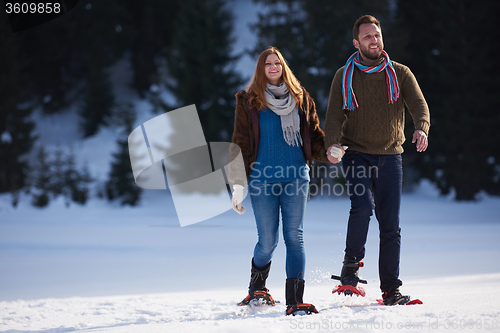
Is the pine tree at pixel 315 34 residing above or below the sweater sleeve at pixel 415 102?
above

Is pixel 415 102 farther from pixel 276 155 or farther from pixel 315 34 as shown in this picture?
pixel 315 34

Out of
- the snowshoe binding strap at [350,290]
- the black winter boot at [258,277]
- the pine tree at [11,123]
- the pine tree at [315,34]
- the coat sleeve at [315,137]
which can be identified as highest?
the pine tree at [315,34]

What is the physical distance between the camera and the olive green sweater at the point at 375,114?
3.39 m

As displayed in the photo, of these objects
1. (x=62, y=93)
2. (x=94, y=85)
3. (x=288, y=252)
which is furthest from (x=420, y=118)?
(x=62, y=93)

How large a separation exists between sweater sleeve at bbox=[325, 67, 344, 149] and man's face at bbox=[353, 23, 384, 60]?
8.9 inches

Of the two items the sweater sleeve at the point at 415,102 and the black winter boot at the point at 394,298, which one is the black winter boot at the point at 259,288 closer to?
the black winter boot at the point at 394,298

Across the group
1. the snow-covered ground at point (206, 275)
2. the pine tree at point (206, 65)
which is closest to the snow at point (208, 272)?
the snow-covered ground at point (206, 275)

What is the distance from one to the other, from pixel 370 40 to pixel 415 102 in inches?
20.6

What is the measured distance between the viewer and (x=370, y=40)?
3369mm

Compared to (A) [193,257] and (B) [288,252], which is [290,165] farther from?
(A) [193,257]

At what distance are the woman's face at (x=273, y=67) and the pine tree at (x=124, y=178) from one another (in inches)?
481

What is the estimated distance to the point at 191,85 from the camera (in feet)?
51.9

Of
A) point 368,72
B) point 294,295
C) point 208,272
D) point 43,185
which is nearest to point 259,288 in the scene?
point 294,295

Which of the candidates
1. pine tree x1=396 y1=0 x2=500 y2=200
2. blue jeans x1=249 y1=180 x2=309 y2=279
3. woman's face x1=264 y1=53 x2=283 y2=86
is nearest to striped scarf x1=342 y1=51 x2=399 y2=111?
woman's face x1=264 y1=53 x2=283 y2=86
